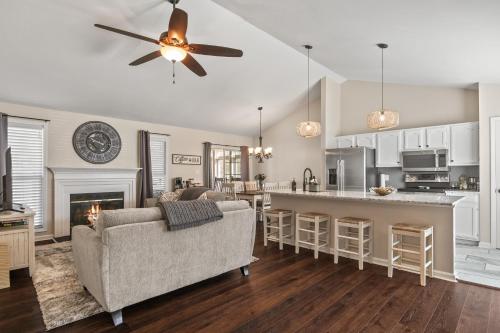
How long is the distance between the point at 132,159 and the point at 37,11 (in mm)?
3442

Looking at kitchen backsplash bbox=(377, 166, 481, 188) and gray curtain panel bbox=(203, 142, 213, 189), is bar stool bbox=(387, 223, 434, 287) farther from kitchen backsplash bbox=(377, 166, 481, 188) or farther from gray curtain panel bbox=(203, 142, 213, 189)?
gray curtain panel bbox=(203, 142, 213, 189)

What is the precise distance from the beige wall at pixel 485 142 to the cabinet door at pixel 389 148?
1419mm

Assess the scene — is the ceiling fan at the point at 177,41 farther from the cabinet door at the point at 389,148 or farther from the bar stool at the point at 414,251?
the cabinet door at the point at 389,148

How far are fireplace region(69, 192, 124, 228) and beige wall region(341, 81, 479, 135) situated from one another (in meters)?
5.75

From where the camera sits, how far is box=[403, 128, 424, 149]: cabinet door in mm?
5691

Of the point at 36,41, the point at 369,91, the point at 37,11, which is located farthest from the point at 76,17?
the point at 369,91

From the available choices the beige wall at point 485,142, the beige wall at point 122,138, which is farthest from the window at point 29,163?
the beige wall at point 485,142

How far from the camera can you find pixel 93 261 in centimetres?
245

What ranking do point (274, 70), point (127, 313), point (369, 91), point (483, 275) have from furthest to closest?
point (369, 91)
point (274, 70)
point (483, 275)
point (127, 313)

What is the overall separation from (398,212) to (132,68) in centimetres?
479

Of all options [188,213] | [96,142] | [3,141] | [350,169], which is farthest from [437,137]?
[3,141]

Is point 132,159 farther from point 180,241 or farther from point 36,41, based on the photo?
point 180,241

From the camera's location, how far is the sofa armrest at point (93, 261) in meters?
2.30

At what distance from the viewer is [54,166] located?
529cm
